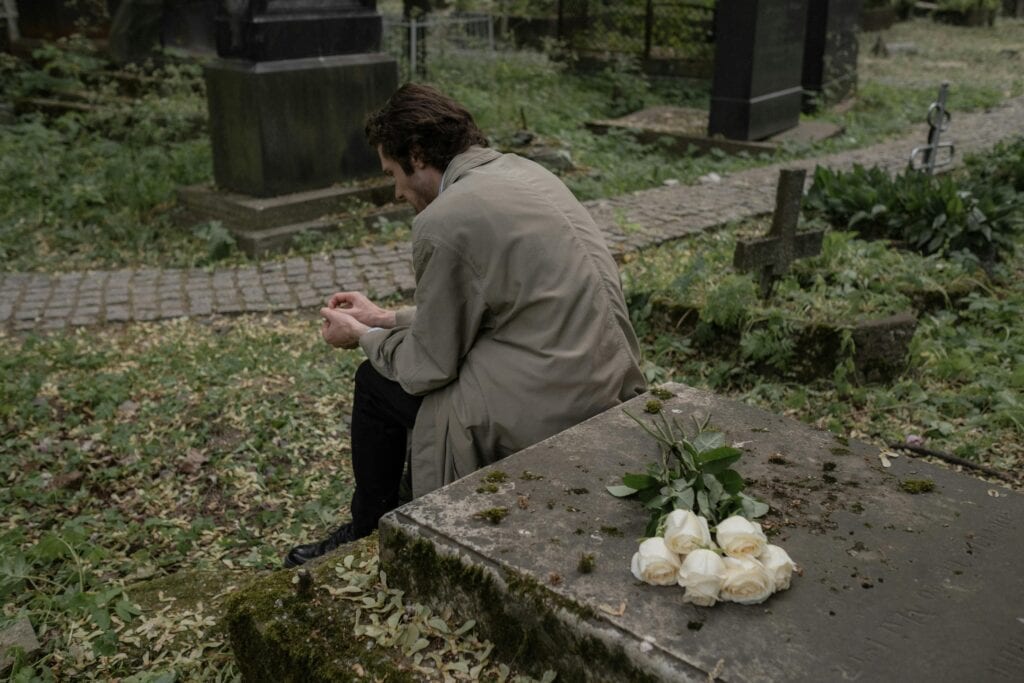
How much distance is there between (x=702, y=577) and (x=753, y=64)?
9.45 meters

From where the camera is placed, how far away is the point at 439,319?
2928 mm

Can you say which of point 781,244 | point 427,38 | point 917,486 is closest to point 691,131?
point 427,38

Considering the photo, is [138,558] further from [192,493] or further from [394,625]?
[394,625]

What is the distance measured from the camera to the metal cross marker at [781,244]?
490 cm

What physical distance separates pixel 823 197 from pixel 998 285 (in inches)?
57.4

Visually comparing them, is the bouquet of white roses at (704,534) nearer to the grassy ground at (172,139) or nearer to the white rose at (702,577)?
the white rose at (702,577)

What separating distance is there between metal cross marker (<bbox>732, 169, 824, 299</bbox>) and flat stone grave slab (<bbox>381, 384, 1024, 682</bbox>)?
7.30ft

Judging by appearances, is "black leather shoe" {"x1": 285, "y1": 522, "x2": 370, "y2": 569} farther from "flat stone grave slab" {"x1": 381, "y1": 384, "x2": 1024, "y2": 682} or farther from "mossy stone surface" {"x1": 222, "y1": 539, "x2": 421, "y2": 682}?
"flat stone grave slab" {"x1": 381, "y1": 384, "x2": 1024, "y2": 682}

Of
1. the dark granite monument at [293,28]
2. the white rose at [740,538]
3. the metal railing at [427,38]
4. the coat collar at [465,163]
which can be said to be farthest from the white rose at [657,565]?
the metal railing at [427,38]

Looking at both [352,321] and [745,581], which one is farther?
[352,321]

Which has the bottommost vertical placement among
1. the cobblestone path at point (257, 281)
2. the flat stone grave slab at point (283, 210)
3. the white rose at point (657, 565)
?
the cobblestone path at point (257, 281)

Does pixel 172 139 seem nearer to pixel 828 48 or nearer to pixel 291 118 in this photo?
Result: pixel 291 118

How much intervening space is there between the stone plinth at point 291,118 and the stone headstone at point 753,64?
4.11m

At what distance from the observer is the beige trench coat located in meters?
2.91
